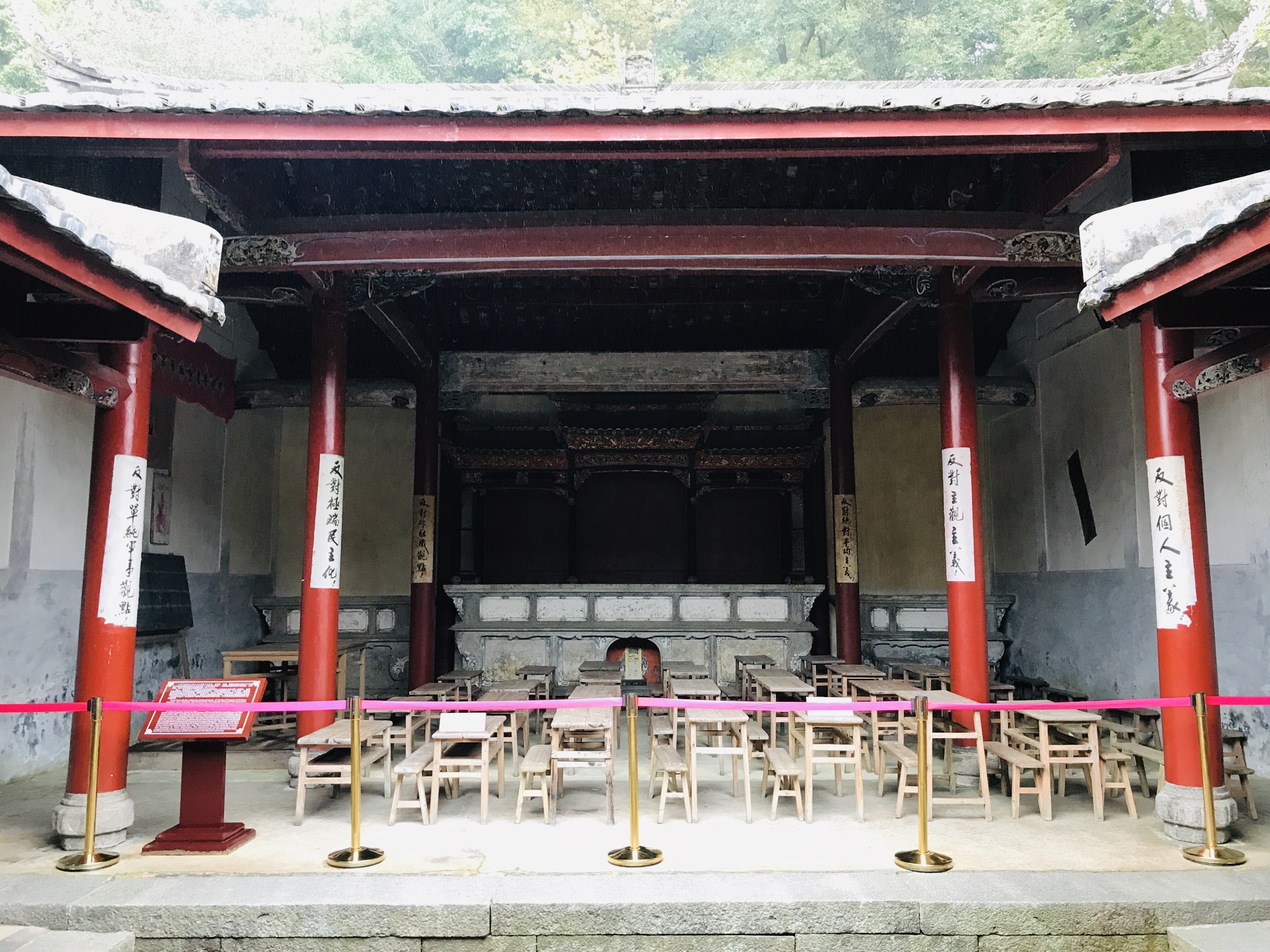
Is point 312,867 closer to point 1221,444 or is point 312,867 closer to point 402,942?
point 402,942

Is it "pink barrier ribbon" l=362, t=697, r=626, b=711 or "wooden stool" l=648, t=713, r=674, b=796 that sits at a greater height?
"pink barrier ribbon" l=362, t=697, r=626, b=711

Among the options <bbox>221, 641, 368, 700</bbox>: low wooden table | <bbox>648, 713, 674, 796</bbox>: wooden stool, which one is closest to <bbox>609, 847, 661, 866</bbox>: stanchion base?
<bbox>648, 713, 674, 796</bbox>: wooden stool

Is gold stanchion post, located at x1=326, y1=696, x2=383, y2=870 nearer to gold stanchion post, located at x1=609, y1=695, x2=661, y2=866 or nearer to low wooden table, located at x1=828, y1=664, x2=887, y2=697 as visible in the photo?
gold stanchion post, located at x1=609, y1=695, x2=661, y2=866

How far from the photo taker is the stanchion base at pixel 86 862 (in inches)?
161

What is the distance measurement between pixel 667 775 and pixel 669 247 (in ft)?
10.2

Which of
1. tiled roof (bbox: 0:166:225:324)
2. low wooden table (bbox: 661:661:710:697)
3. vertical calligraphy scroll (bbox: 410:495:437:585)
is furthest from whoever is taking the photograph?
vertical calligraphy scroll (bbox: 410:495:437:585)

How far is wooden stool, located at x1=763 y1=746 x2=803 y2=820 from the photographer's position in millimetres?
4836

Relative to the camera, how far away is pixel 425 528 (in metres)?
9.75

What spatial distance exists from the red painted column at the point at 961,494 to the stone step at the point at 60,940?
4928 mm

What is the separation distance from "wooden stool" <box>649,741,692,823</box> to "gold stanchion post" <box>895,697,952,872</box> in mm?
1164

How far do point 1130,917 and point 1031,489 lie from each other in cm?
673

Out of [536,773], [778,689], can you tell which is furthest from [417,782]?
[778,689]

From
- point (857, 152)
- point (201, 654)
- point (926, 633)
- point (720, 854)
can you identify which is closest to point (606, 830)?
point (720, 854)

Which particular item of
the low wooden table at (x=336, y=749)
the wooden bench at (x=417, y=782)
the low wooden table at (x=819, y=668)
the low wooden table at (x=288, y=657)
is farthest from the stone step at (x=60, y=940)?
the low wooden table at (x=819, y=668)
